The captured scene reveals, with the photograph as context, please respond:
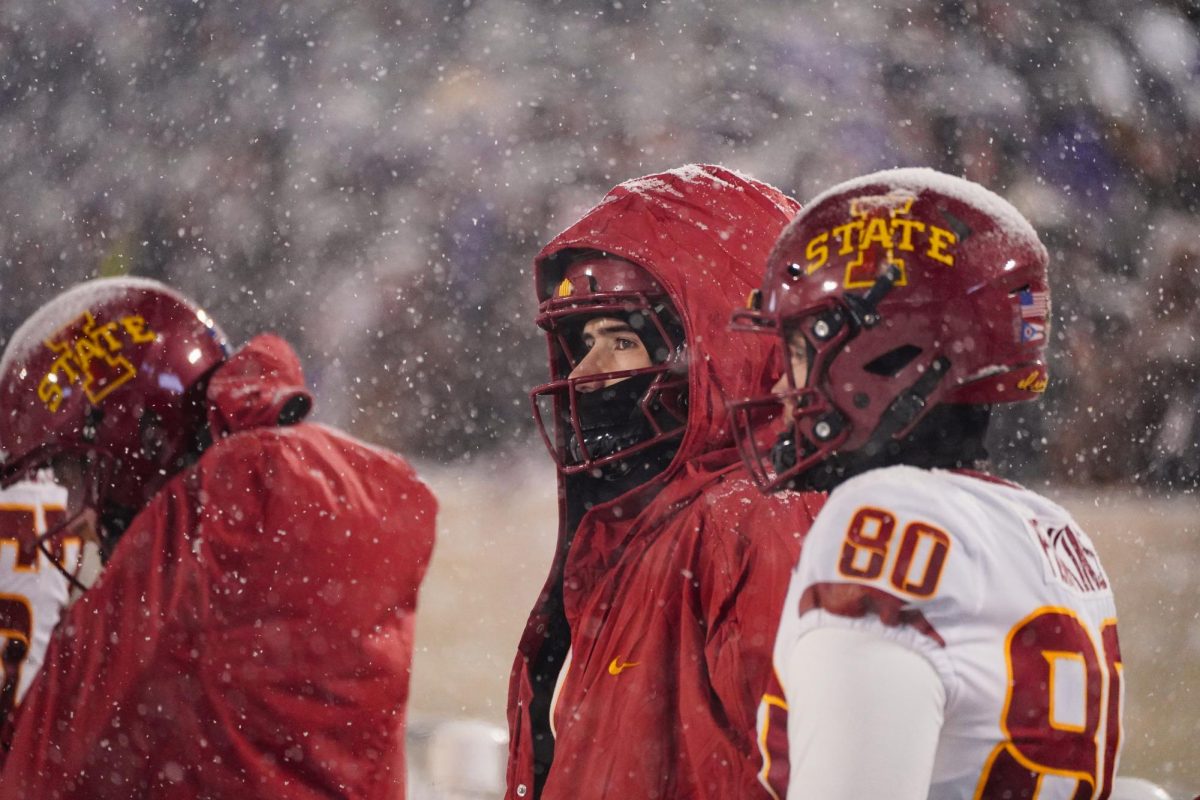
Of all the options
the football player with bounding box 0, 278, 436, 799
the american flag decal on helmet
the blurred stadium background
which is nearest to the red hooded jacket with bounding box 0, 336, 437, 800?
the football player with bounding box 0, 278, 436, 799

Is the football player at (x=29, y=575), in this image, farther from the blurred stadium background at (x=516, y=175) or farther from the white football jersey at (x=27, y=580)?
the blurred stadium background at (x=516, y=175)

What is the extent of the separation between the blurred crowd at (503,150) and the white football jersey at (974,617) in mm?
1615

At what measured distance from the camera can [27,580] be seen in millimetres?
1916

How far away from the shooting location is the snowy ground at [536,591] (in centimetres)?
263

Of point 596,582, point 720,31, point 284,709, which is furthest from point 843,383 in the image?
point 720,31

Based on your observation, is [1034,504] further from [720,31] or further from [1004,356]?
[720,31]

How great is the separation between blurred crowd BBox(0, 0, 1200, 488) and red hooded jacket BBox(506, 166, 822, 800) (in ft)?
3.68

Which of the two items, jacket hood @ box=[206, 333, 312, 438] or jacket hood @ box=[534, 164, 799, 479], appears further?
jacket hood @ box=[206, 333, 312, 438]

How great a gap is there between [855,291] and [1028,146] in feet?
5.95

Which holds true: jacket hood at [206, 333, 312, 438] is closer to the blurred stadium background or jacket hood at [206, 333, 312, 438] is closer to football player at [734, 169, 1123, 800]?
football player at [734, 169, 1123, 800]

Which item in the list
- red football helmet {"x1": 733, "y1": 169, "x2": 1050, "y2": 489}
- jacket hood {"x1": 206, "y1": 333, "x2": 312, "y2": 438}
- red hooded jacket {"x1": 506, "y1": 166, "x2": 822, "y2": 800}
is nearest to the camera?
red football helmet {"x1": 733, "y1": 169, "x2": 1050, "y2": 489}

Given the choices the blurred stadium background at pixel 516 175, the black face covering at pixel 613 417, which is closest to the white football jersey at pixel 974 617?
the black face covering at pixel 613 417

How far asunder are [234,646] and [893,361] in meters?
1.14

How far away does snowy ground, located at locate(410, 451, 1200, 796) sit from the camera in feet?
8.64
